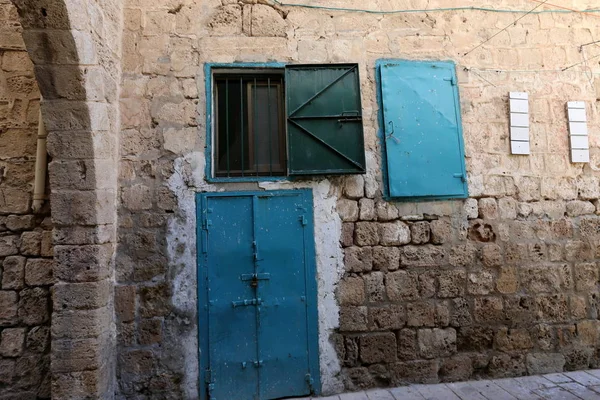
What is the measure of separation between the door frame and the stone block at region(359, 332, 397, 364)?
1.38 ft

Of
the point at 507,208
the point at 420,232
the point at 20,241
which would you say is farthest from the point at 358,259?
the point at 20,241

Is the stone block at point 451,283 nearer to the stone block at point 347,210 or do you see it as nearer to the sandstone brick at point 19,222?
the stone block at point 347,210

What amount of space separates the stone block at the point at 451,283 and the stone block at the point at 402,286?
9.3 inches

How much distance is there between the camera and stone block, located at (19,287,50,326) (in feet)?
9.32

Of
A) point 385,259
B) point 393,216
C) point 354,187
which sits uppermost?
point 354,187

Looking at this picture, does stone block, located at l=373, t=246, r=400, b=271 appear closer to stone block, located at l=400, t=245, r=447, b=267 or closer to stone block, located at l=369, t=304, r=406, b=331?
stone block, located at l=400, t=245, r=447, b=267

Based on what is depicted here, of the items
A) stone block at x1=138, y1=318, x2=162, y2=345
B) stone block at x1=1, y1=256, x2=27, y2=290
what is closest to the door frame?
stone block at x1=138, y1=318, x2=162, y2=345

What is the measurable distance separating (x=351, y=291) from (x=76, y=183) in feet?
7.99

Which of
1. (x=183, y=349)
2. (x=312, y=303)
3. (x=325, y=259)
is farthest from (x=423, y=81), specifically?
(x=183, y=349)

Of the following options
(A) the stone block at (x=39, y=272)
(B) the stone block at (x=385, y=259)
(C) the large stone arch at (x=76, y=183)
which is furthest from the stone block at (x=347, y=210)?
(A) the stone block at (x=39, y=272)

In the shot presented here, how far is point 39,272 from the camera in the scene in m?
2.86

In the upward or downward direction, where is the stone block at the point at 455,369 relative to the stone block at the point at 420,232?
downward

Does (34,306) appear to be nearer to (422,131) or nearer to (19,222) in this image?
(19,222)

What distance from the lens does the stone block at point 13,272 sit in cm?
284
